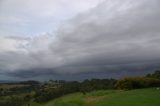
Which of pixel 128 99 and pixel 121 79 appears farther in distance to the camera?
pixel 121 79

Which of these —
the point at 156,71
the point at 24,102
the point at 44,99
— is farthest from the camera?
the point at 24,102

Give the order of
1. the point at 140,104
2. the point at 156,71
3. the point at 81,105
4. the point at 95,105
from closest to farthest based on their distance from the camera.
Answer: the point at 140,104 < the point at 95,105 < the point at 81,105 < the point at 156,71

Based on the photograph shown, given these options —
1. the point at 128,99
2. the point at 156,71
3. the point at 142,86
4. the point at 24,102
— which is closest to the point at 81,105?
the point at 128,99

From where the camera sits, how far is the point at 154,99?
143ft

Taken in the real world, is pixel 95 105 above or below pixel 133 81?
below

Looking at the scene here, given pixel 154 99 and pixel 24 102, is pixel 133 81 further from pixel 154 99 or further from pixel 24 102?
pixel 24 102

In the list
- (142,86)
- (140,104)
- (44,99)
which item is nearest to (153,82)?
(142,86)

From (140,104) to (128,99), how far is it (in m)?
4.87

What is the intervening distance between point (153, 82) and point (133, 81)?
3.77 m

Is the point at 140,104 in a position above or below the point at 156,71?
below

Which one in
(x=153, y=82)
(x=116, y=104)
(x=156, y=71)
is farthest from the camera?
(x=156, y=71)

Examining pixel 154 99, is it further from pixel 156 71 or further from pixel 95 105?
pixel 156 71

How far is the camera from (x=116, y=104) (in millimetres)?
44000

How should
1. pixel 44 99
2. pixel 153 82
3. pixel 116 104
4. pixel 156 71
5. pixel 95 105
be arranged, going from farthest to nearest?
1. pixel 44 99
2. pixel 156 71
3. pixel 153 82
4. pixel 95 105
5. pixel 116 104
